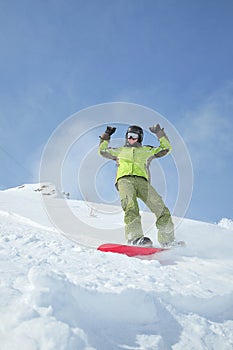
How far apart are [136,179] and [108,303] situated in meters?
3.04

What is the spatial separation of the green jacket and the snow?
206 cm

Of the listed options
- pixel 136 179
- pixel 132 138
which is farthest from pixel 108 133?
pixel 136 179

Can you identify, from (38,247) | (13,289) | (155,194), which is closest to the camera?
(13,289)

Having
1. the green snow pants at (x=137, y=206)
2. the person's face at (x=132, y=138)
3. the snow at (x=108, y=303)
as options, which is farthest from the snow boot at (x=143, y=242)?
the person's face at (x=132, y=138)

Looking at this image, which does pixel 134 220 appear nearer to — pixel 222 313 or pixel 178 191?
pixel 178 191

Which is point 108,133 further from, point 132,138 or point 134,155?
point 134,155

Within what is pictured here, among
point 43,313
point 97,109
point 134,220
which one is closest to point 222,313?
point 43,313

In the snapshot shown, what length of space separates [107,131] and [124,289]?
3.48 metres

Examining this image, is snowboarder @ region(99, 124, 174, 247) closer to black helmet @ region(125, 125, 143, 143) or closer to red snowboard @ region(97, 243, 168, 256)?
black helmet @ region(125, 125, 143, 143)

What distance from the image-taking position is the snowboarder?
4.22 m

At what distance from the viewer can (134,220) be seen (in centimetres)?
421

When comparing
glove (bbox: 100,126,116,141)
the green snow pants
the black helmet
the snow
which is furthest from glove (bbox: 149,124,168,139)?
the snow

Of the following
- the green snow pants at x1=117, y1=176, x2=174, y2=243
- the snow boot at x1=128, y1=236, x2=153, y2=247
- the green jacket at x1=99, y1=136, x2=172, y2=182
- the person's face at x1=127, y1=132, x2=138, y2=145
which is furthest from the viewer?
the person's face at x1=127, y1=132, x2=138, y2=145

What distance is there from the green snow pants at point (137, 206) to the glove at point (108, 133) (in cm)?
78
